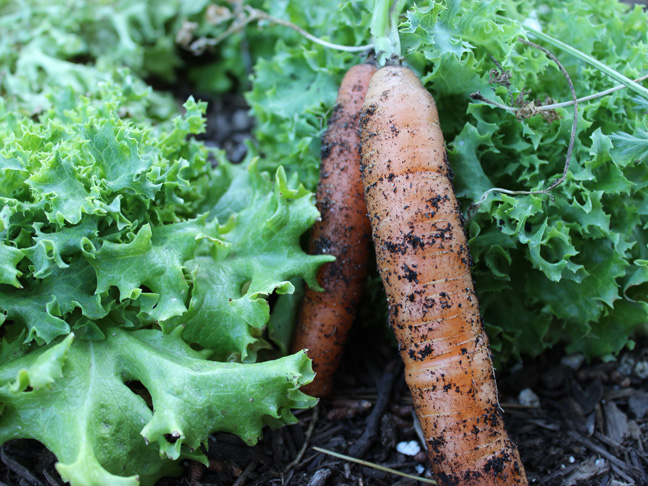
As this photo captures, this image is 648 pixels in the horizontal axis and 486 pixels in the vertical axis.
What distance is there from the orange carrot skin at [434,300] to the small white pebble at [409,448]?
0.95 ft

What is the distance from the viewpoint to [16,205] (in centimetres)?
186

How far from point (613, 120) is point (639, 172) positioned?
249 mm

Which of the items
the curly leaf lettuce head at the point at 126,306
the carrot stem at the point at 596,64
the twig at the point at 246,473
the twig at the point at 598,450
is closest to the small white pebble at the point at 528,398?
the twig at the point at 598,450

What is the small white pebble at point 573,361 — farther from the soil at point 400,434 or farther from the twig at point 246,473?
the twig at point 246,473

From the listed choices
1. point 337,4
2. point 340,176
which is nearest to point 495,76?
point 340,176

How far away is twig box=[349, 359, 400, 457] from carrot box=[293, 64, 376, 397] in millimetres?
256

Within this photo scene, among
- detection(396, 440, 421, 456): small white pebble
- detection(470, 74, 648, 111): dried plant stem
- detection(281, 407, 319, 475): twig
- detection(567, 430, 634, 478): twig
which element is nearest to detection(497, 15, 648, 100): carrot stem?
detection(470, 74, 648, 111): dried plant stem

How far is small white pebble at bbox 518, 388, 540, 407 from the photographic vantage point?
244cm

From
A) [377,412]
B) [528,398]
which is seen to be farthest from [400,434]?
[528,398]

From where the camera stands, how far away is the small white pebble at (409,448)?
2266 mm

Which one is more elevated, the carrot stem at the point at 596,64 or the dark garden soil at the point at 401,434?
the carrot stem at the point at 596,64

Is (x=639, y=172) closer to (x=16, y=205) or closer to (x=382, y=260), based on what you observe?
(x=382, y=260)

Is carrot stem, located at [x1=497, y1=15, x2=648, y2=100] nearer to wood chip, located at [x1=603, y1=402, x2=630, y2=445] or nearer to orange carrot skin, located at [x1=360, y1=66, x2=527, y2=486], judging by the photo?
orange carrot skin, located at [x1=360, y1=66, x2=527, y2=486]

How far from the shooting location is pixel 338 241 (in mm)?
2299
